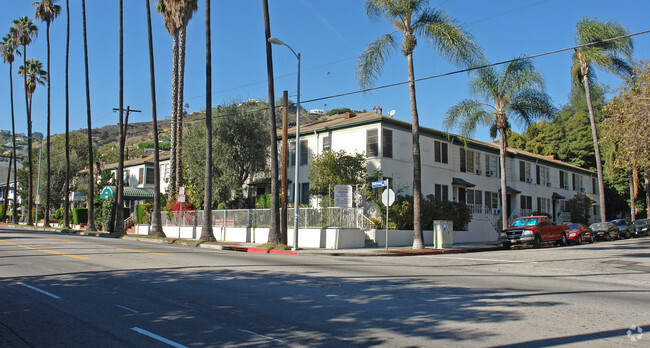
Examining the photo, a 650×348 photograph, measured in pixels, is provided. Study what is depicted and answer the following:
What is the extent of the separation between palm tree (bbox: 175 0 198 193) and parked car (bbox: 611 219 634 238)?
33161 mm

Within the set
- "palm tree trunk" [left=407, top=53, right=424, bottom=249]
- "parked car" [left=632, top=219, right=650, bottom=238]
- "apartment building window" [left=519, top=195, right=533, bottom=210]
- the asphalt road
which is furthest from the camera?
"apartment building window" [left=519, top=195, right=533, bottom=210]

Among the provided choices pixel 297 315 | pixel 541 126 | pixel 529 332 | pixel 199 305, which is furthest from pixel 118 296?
pixel 541 126

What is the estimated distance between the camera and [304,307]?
7.99m

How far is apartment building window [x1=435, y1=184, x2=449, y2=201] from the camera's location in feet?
108

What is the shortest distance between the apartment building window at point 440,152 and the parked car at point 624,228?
607 inches

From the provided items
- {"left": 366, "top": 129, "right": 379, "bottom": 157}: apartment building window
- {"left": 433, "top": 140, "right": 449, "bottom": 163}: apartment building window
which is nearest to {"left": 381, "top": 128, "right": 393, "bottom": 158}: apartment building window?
{"left": 366, "top": 129, "right": 379, "bottom": 157}: apartment building window

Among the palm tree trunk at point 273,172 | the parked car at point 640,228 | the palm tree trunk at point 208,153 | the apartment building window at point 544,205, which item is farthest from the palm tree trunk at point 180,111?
the parked car at point 640,228

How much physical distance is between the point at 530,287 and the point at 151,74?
96.5 ft

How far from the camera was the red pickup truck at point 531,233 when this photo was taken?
25891mm

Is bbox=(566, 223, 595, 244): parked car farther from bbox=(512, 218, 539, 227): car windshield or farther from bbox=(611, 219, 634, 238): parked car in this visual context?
bbox=(611, 219, 634, 238): parked car

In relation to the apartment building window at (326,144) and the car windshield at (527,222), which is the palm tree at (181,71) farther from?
the car windshield at (527,222)

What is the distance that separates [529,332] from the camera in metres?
6.46

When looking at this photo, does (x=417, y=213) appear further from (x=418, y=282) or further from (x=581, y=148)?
(x=581, y=148)

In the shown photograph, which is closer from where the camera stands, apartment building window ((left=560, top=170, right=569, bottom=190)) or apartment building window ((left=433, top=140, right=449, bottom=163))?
apartment building window ((left=433, top=140, right=449, bottom=163))
